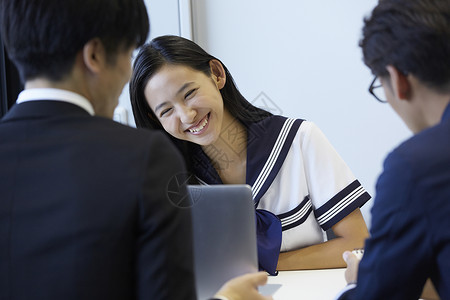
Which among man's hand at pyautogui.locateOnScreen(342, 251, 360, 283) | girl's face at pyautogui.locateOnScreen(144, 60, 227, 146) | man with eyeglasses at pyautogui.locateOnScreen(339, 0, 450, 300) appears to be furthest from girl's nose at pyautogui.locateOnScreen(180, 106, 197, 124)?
man with eyeglasses at pyautogui.locateOnScreen(339, 0, 450, 300)

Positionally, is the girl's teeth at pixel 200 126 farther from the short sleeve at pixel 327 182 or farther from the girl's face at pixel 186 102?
the short sleeve at pixel 327 182

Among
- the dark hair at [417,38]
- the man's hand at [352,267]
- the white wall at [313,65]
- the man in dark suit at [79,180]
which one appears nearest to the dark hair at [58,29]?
the man in dark suit at [79,180]

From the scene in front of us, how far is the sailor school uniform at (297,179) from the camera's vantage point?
157cm

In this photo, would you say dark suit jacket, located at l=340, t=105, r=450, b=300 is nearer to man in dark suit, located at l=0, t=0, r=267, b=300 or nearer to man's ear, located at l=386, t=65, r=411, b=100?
man's ear, located at l=386, t=65, r=411, b=100

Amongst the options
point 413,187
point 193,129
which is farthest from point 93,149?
point 193,129

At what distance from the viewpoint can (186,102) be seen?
153 centimetres

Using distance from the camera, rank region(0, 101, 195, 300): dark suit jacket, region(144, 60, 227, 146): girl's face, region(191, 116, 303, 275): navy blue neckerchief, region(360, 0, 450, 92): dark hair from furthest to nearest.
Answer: region(191, 116, 303, 275): navy blue neckerchief < region(144, 60, 227, 146): girl's face < region(360, 0, 450, 92): dark hair < region(0, 101, 195, 300): dark suit jacket

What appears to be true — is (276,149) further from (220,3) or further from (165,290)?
(220,3)

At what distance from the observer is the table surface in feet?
3.96

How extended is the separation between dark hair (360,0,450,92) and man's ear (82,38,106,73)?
44 centimetres

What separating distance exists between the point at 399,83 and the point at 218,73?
94 cm

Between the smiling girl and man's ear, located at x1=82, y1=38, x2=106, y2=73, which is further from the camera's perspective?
the smiling girl

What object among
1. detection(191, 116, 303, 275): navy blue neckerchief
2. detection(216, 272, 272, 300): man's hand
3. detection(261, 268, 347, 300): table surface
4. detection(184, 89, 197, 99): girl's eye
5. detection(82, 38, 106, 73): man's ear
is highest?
detection(82, 38, 106, 73): man's ear

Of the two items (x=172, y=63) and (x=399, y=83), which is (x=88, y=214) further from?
(x=172, y=63)
